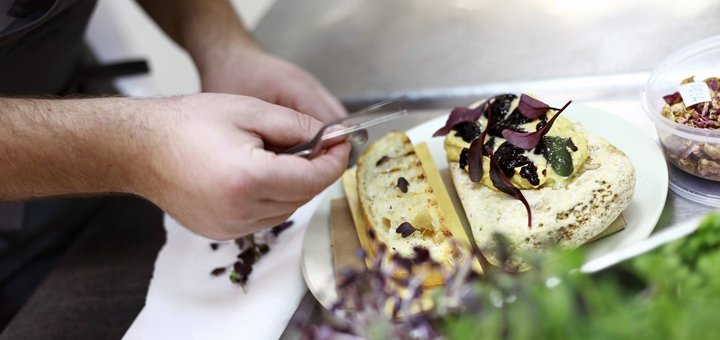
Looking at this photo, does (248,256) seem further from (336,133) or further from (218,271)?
(336,133)

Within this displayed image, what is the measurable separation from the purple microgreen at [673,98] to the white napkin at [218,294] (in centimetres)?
61

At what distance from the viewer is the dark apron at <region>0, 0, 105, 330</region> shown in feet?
3.94

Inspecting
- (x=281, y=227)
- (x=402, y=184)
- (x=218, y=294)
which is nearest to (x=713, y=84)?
(x=402, y=184)

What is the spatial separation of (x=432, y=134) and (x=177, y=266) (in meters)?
0.52

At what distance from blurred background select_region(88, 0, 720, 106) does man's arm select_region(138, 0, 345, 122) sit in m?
0.20

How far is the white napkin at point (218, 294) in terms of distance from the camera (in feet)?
3.27

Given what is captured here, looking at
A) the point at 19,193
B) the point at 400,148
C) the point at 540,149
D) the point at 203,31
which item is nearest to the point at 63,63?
the point at 203,31

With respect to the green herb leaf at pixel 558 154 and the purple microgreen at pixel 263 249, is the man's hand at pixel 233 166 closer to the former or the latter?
the purple microgreen at pixel 263 249

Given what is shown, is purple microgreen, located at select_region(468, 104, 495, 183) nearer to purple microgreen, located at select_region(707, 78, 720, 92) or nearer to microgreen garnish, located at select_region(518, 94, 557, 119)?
microgreen garnish, located at select_region(518, 94, 557, 119)

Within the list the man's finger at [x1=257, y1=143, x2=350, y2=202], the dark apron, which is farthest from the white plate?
the dark apron

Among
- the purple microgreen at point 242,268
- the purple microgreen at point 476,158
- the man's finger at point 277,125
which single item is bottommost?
the purple microgreen at point 242,268

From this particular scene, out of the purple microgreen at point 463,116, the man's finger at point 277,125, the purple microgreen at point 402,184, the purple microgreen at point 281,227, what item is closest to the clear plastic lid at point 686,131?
the purple microgreen at point 463,116

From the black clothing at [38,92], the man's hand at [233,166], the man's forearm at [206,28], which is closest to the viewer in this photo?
the man's hand at [233,166]

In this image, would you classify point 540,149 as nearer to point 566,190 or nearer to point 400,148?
point 566,190
